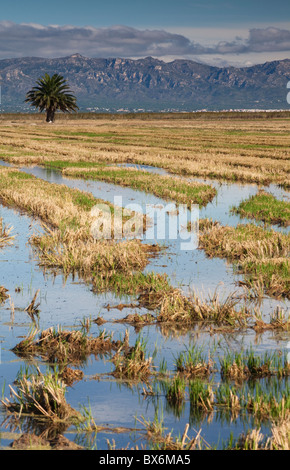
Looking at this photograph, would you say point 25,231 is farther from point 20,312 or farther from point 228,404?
point 228,404

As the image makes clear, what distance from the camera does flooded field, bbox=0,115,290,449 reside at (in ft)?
19.5

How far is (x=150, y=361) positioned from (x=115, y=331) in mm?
1736

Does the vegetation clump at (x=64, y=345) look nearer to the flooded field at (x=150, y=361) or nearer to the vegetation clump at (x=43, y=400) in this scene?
the flooded field at (x=150, y=361)

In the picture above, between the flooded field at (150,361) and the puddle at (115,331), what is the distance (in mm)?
17

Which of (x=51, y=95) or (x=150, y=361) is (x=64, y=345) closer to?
(x=150, y=361)

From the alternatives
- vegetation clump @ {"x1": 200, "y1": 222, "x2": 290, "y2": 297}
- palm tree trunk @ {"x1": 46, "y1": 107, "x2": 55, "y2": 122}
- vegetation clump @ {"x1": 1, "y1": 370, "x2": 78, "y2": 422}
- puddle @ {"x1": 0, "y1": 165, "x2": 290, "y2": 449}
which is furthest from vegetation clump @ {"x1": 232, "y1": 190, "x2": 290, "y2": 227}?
palm tree trunk @ {"x1": 46, "y1": 107, "x2": 55, "y2": 122}

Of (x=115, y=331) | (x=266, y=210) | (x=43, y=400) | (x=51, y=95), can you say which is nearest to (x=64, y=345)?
(x=115, y=331)

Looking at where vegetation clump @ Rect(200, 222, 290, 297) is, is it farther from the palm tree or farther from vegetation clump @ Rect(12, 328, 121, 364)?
the palm tree

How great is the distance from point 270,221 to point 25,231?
7.58m

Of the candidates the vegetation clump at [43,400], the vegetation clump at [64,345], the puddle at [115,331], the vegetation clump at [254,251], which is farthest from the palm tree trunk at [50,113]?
the vegetation clump at [43,400]

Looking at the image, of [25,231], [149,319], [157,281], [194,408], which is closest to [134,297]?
[157,281]

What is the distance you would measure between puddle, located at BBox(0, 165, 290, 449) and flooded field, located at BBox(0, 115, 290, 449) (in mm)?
17

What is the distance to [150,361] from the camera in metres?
7.32

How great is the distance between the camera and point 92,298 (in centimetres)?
1084
